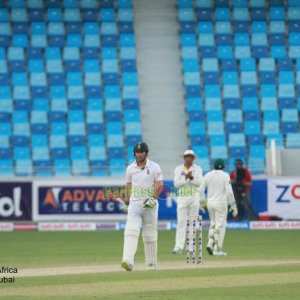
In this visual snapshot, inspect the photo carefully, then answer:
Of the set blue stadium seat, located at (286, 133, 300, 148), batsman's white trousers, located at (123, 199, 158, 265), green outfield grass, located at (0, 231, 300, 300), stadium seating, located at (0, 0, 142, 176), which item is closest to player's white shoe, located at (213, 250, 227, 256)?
green outfield grass, located at (0, 231, 300, 300)

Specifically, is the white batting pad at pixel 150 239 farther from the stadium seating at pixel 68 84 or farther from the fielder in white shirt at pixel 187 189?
the stadium seating at pixel 68 84

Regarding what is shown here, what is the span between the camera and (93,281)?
1491 cm

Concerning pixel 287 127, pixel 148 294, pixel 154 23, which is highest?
pixel 154 23

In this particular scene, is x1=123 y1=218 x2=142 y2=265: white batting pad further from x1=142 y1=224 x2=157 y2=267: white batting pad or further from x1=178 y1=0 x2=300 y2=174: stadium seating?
x1=178 y1=0 x2=300 y2=174: stadium seating

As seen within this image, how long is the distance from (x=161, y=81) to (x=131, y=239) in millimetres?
21156

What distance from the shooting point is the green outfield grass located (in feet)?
43.4

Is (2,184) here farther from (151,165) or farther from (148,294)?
(148,294)

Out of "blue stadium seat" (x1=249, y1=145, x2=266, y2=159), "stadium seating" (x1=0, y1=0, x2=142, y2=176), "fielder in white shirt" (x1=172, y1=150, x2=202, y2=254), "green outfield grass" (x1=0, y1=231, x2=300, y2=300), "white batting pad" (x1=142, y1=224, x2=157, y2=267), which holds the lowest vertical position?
"green outfield grass" (x1=0, y1=231, x2=300, y2=300)

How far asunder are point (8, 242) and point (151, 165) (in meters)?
9.28

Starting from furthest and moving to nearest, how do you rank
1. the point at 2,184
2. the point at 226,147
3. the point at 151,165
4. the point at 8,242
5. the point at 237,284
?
the point at 226,147 < the point at 2,184 < the point at 8,242 < the point at 151,165 < the point at 237,284

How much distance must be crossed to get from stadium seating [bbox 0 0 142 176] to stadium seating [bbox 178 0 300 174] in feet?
6.66

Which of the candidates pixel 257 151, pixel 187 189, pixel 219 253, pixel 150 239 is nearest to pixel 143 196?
pixel 150 239

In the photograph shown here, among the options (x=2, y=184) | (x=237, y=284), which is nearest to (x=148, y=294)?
(x=237, y=284)

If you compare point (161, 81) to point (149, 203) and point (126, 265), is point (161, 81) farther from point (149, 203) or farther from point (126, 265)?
point (126, 265)
